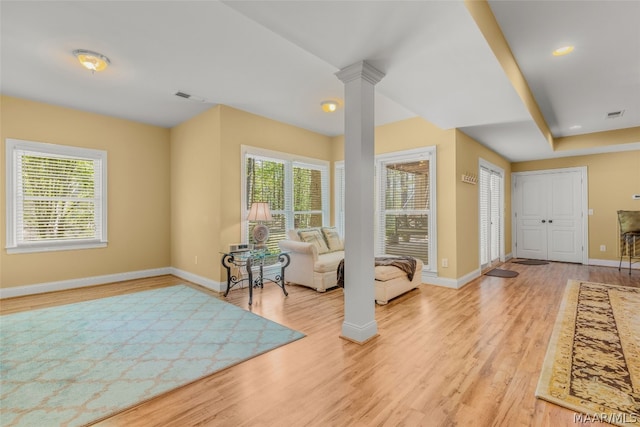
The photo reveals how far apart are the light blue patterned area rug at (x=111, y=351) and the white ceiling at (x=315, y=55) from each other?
2.56 meters

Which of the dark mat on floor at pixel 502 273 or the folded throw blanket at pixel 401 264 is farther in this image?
the dark mat on floor at pixel 502 273

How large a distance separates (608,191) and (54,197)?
10.3 metres

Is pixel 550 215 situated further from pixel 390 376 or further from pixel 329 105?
pixel 390 376

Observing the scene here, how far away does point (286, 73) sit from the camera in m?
3.30

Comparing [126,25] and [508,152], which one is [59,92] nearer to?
[126,25]

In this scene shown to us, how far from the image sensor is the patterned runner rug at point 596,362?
1.80 metres

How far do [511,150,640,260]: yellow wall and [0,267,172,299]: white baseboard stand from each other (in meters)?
8.92

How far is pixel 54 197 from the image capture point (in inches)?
175

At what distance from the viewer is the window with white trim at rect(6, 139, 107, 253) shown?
415 centimetres

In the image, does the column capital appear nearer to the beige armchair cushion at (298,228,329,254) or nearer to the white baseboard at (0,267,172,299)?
the beige armchair cushion at (298,228,329,254)

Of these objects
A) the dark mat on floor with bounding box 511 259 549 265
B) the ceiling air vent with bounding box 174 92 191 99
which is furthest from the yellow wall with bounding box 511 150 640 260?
the ceiling air vent with bounding box 174 92 191 99

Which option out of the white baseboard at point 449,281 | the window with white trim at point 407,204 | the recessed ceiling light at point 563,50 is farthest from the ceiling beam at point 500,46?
the white baseboard at point 449,281

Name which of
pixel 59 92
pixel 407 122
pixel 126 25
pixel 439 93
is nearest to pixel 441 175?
pixel 407 122

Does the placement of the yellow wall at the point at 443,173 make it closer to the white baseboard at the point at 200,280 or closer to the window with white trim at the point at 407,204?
the window with white trim at the point at 407,204
